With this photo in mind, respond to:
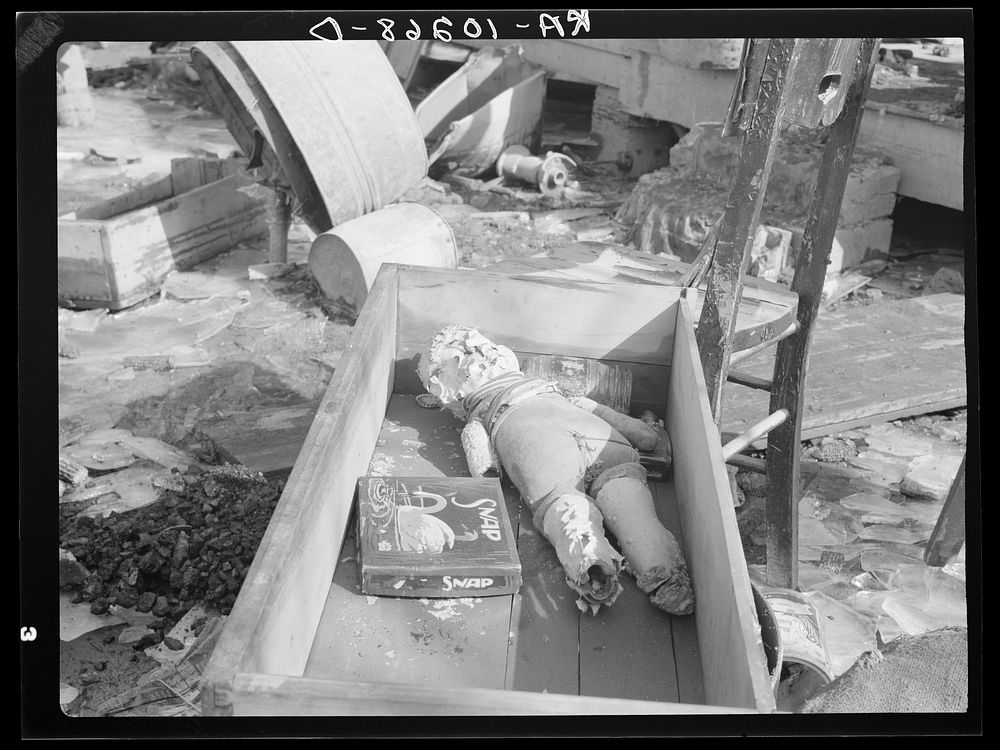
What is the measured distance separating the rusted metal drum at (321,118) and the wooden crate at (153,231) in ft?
1.60

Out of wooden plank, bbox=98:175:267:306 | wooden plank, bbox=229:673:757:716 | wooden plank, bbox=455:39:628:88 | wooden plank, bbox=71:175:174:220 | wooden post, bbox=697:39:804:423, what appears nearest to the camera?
wooden plank, bbox=229:673:757:716

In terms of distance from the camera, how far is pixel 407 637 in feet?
7.02

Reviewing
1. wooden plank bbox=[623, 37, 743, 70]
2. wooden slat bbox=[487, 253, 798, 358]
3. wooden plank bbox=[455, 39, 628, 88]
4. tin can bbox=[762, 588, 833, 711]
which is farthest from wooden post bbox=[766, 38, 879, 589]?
wooden plank bbox=[455, 39, 628, 88]

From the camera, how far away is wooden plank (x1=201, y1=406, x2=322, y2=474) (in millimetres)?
4230

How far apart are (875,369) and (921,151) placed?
2.21 m

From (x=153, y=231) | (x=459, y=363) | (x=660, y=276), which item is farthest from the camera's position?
(x=153, y=231)

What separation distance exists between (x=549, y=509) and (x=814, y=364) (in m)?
2.80

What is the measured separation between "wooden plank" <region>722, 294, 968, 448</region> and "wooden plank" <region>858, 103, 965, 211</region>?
1.00 metres

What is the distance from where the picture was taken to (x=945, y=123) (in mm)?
6070

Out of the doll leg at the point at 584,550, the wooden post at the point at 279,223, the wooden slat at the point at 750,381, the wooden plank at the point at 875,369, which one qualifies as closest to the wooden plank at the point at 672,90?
the wooden plank at the point at 875,369

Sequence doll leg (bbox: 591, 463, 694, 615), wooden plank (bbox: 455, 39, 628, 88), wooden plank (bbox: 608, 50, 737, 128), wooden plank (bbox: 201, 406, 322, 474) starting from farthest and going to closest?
wooden plank (bbox: 455, 39, 628, 88), wooden plank (bbox: 608, 50, 737, 128), wooden plank (bbox: 201, 406, 322, 474), doll leg (bbox: 591, 463, 694, 615)

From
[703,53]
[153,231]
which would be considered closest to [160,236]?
[153,231]

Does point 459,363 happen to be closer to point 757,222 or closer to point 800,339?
point 757,222

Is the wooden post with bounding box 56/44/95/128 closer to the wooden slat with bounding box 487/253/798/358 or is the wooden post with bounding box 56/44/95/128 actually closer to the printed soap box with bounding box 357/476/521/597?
the wooden slat with bounding box 487/253/798/358
